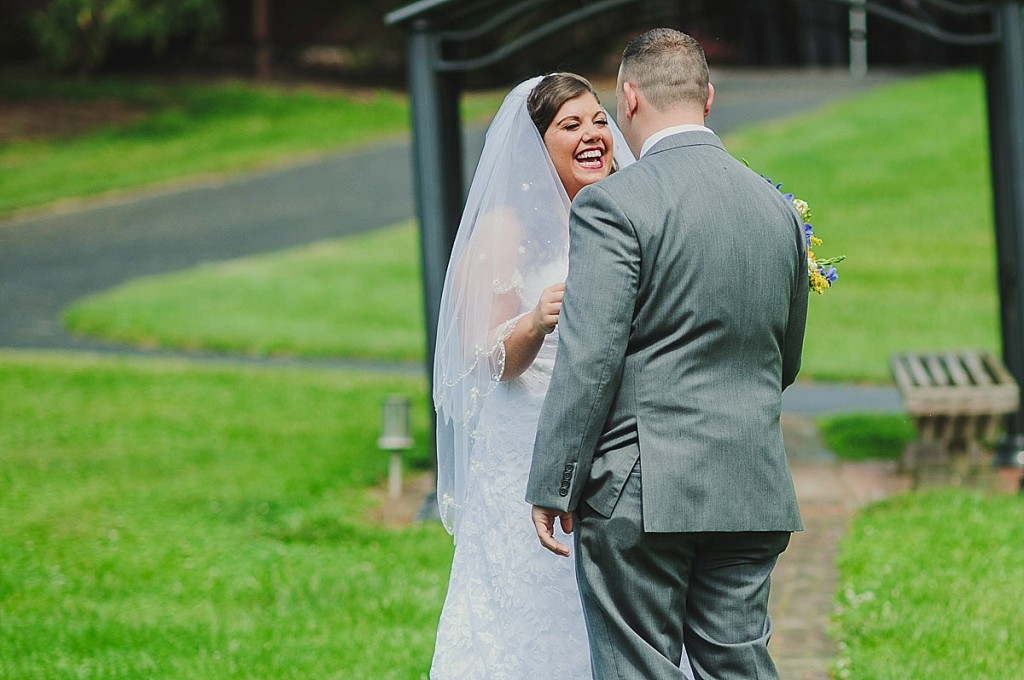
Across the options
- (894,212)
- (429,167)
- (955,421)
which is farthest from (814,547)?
(894,212)

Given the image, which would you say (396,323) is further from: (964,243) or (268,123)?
(268,123)

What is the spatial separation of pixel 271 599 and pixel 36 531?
1.86 m

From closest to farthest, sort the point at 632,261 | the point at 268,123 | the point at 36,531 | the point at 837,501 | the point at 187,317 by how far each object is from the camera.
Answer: the point at 632,261 → the point at 36,531 → the point at 837,501 → the point at 187,317 → the point at 268,123

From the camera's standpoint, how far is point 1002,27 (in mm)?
7746

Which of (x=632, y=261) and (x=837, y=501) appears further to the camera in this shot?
(x=837, y=501)

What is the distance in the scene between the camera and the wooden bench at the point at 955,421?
769cm

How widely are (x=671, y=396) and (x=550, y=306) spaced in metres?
0.52

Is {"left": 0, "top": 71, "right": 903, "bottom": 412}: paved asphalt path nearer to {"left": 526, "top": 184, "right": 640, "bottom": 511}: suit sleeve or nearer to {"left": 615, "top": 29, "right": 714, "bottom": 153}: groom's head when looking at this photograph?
{"left": 615, "top": 29, "right": 714, "bottom": 153}: groom's head

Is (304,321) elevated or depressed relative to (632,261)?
depressed

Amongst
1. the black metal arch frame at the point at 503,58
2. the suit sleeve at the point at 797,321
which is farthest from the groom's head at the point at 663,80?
the black metal arch frame at the point at 503,58

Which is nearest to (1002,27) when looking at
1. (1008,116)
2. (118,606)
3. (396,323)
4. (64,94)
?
(1008,116)

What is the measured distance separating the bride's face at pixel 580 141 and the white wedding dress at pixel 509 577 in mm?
304

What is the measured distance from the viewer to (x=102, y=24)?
29.5 m

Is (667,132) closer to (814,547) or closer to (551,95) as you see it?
(551,95)
